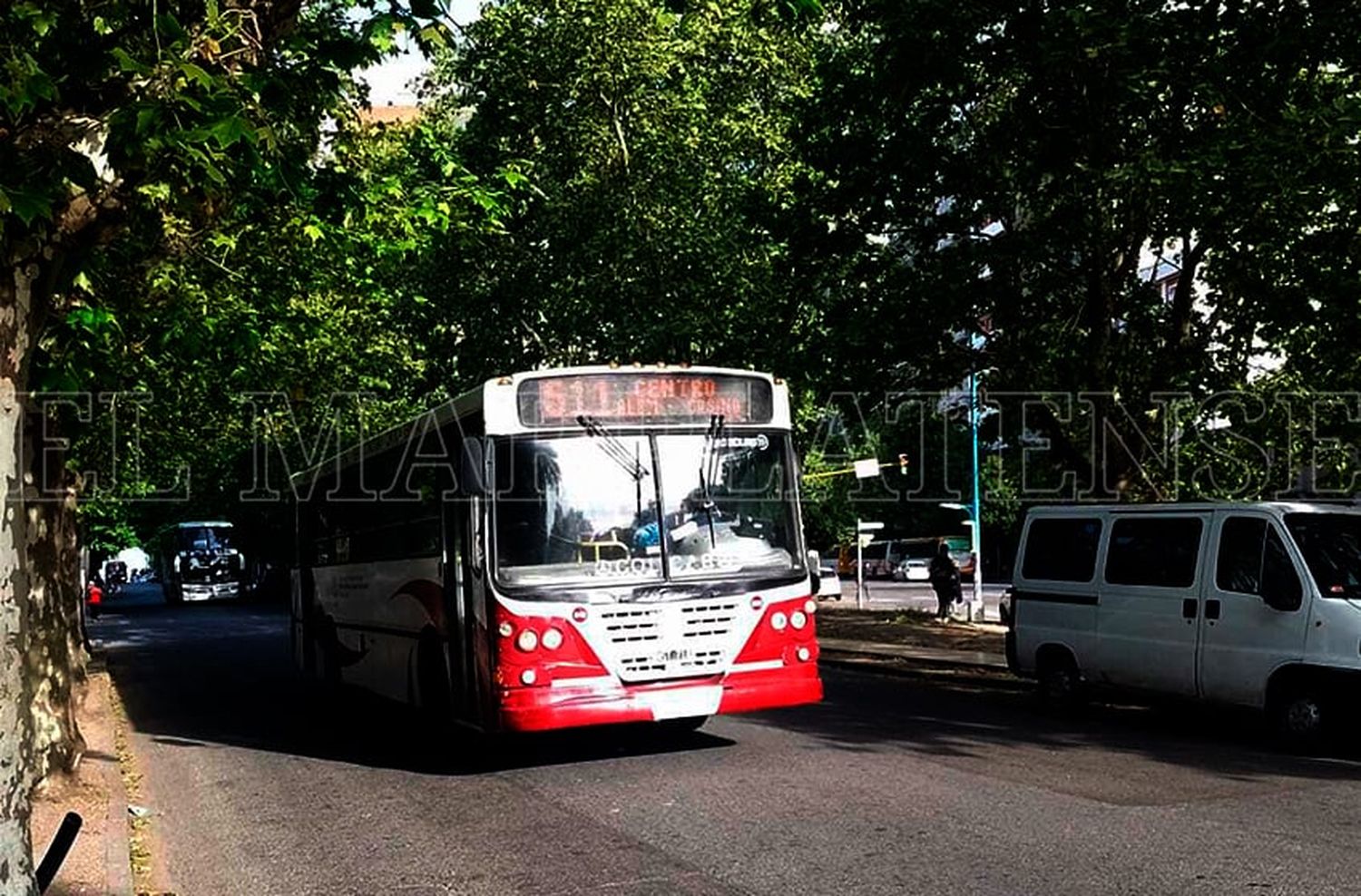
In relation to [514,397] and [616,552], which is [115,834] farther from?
[514,397]

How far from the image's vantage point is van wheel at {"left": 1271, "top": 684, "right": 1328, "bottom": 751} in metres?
11.4

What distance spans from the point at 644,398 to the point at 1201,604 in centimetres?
522

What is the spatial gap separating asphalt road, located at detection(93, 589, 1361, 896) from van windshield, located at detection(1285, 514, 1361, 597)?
1.41 metres

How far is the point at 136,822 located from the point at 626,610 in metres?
3.74

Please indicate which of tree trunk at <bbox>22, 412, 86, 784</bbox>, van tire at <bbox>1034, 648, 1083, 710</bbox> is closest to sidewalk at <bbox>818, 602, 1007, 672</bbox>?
van tire at <bbox>1034, 648, 1083, 710</bbox>

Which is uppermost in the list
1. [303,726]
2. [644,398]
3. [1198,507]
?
[644,398]

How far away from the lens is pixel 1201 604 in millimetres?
12602

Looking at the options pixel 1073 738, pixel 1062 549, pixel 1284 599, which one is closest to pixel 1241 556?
pixel 1284 599

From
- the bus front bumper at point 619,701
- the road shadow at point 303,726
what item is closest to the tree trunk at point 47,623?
the road shadow at point 303,726

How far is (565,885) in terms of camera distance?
739cm

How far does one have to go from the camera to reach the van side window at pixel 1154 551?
42.3 feet

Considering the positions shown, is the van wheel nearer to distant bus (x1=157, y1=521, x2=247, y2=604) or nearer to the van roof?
the van roof

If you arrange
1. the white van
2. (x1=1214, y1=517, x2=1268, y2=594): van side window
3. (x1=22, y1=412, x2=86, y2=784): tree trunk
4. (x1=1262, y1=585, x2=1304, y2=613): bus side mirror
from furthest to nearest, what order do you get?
(x1=1214, y1=517, x2=1268, y2=594): van side window → (x1=1262, y1=585, x2=1304, y2=613): bus side mirror → the white van → (x1=22, y1=412, x2=86, y2=784): tree trunk

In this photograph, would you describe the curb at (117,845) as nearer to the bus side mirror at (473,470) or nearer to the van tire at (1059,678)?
the bus side mirror at (473,470)
